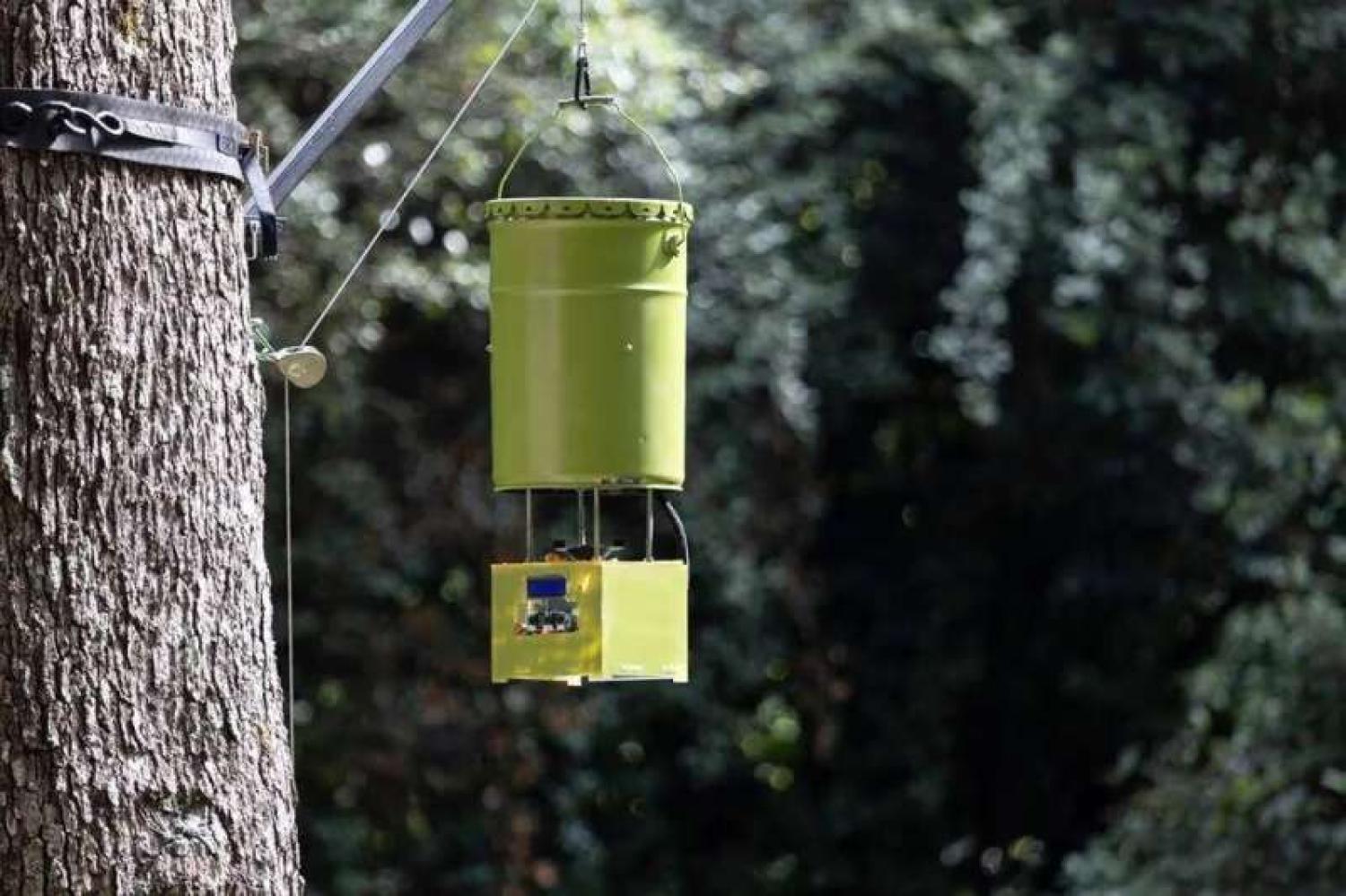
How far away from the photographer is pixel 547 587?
3268 millimetres

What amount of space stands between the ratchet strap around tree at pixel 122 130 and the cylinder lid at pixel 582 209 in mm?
422

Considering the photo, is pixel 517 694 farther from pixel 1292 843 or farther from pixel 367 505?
pixel 1292 843

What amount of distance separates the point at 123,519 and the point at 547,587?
1.95 ft

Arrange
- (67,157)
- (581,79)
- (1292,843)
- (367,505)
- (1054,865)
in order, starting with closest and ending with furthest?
(67,157)
(581,79)
(1292,843)
(367,505)
(1054,865)

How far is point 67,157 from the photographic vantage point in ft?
9.46

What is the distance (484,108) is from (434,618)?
181cm

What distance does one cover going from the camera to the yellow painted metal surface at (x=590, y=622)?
3.24 m

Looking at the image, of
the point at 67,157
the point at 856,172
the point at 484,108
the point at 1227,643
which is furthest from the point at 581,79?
the point at 856,172

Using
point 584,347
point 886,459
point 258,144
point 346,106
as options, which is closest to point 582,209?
point 584,347

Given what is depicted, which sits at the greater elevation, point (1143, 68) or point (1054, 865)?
point (1143, 68)

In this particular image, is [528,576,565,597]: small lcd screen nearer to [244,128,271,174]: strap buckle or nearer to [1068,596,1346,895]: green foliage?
[244,128,271,174]: strap buckle

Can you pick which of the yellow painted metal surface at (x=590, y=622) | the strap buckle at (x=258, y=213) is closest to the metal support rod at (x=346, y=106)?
the strap buckle at (x=258, y=213)

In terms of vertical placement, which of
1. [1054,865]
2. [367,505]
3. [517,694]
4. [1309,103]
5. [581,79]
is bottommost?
[1054,865]

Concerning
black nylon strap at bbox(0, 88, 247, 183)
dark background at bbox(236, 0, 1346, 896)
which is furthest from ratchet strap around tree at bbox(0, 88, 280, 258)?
dark background at bbox(236, 0, 1346, 896)
